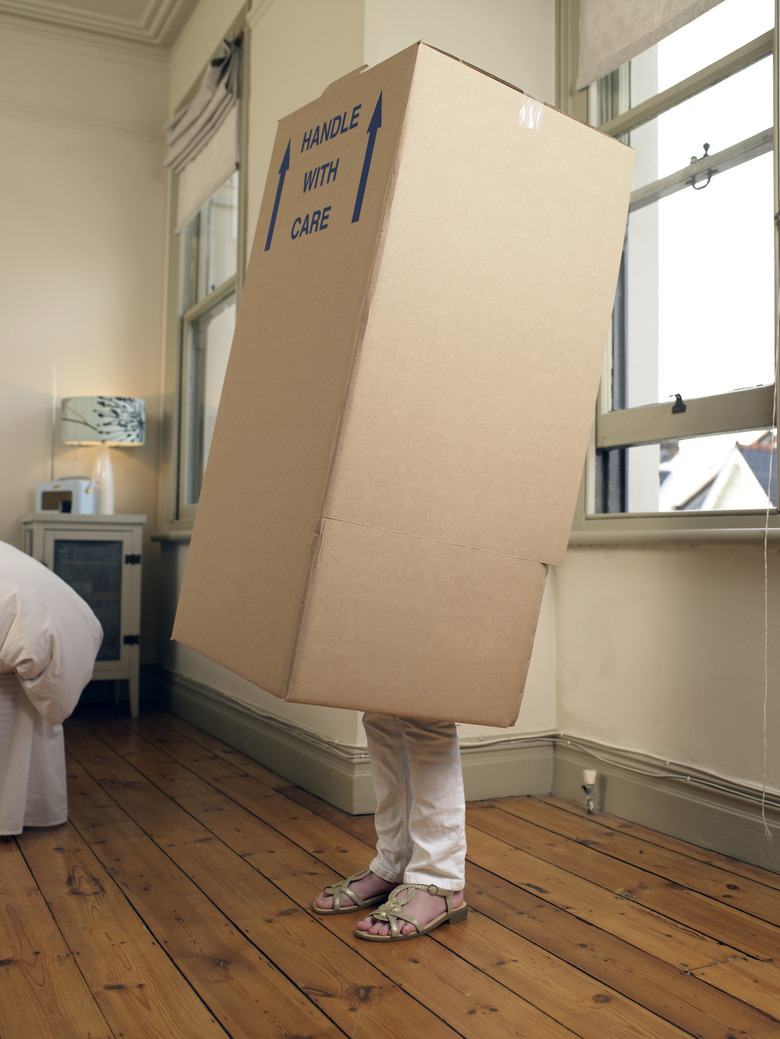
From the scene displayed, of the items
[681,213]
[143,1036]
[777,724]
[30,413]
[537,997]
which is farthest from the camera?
[30,413]

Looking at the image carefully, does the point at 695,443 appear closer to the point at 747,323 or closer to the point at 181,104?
the point at 747,323

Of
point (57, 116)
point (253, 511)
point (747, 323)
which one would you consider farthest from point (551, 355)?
point (57, 116)

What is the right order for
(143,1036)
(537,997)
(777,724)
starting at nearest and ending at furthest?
(143,1036), (537,997), (777,724)

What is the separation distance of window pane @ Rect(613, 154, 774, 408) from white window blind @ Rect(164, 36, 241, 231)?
1773mm

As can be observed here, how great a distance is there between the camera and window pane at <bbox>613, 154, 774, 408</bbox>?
1.95m

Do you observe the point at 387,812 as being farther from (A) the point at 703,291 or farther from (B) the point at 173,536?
(B) the point at 173,536

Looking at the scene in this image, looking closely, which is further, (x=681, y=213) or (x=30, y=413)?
(x=30, y=413)

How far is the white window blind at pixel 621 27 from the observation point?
6.66 feet

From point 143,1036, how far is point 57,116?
3.92 meters

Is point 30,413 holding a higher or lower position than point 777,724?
higher

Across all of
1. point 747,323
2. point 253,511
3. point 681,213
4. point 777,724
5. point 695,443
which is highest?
point 681,213

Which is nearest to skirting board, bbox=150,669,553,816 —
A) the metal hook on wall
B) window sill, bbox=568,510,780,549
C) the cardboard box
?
window sill, bbox=568,510,780,549

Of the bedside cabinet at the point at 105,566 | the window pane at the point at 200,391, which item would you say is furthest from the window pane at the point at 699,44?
the bedside cabinet at the point at 105,566

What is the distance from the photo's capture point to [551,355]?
134cm
